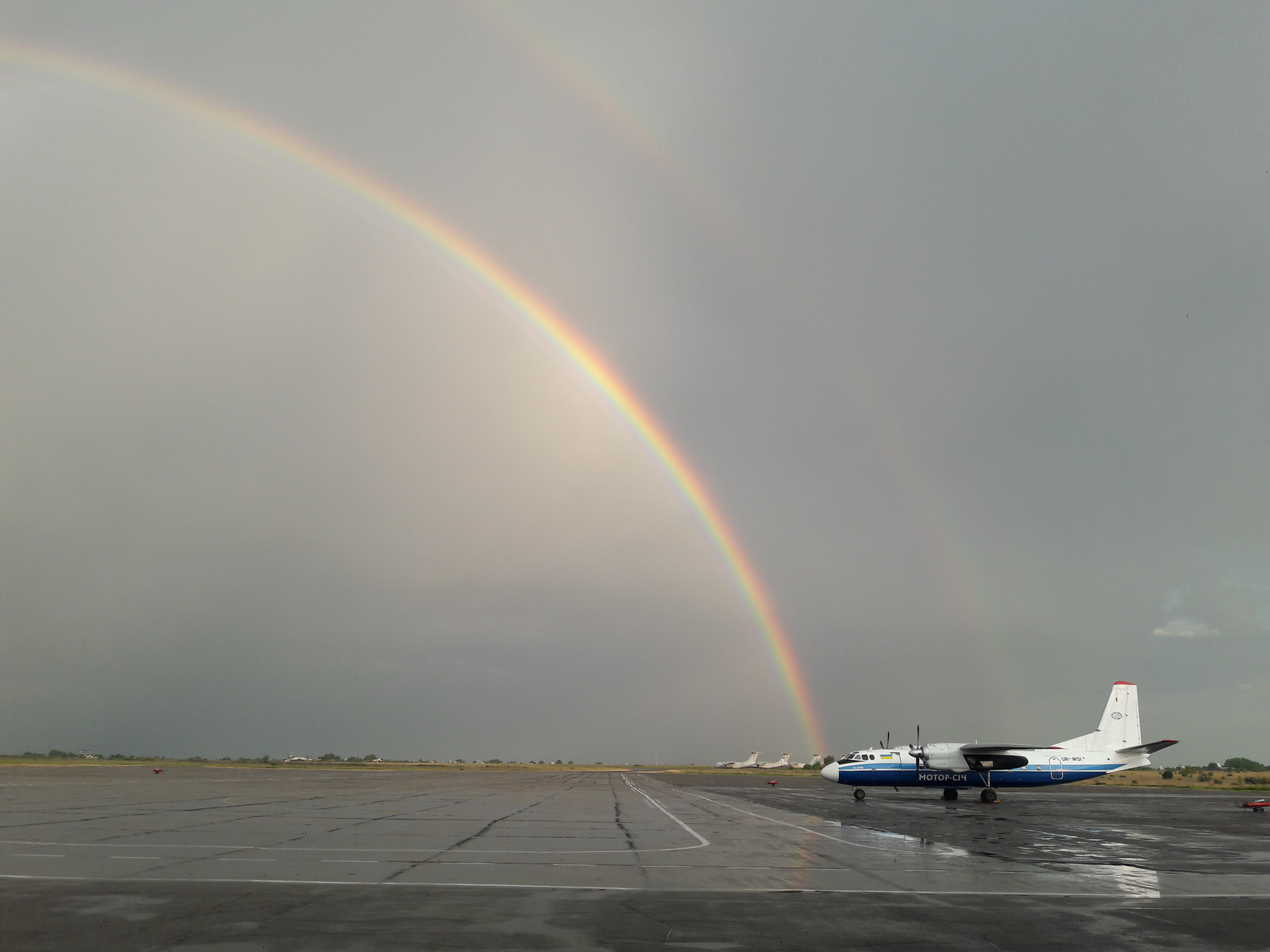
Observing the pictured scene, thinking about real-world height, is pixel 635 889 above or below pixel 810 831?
below

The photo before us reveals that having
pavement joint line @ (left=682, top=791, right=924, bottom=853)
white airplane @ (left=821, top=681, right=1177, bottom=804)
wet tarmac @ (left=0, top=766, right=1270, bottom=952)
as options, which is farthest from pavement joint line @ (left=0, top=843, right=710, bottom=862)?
white airplane @ (left=821, top=681, right=1177, bottom=804)

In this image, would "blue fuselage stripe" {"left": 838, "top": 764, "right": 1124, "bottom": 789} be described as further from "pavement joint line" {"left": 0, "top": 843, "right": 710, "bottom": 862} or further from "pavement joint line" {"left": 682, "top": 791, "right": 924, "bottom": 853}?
"pavement joint line" {"left": 0, "top": 843, "right": 710, "bottom": 862}

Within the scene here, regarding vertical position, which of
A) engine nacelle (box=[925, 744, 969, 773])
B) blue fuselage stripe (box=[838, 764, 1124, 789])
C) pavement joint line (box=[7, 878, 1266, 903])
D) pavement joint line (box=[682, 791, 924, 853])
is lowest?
pavement joint line (box=[7, 878, 1266, 903])

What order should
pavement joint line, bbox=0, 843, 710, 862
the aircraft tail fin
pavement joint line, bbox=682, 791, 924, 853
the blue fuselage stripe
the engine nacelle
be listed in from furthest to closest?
the aircraft tail fin, the blue fuselage stripe, the engine nacelle, pavement joint line, bbox=682, 791, 924, 853, pavement joint line, bbox=0, 843, 710, 862

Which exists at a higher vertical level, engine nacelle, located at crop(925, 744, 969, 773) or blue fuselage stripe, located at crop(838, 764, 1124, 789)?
engine nacelle, located at crop(925, 744, 969, 773)

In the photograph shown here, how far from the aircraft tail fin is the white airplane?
3.53 m

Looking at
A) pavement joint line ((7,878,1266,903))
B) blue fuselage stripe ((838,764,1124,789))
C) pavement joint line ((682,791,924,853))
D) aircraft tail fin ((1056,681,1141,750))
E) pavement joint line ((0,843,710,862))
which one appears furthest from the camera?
aircraft tail fin ((1056,681,1141,750))

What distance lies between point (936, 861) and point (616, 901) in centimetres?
1139

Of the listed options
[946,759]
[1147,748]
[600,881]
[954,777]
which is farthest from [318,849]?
[1147,748]

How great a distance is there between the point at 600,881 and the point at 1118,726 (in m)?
62.4

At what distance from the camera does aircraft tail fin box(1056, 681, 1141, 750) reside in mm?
62938

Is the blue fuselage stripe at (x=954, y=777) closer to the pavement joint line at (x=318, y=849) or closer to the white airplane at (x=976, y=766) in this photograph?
the white airplane at (x=976, y=766)

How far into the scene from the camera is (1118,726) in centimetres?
6412

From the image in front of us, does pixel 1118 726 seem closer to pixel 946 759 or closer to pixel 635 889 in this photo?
pixel 946 759
